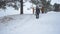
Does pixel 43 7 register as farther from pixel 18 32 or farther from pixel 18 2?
pixel 18 32

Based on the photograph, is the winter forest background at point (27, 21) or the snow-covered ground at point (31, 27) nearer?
the snow-covered ground at point (31, 27)

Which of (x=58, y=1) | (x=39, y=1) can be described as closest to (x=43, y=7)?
(x=39, y=1)

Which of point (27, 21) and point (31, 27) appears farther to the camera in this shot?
point (27, 21)

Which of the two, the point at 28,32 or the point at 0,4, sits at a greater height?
the point at 0,4

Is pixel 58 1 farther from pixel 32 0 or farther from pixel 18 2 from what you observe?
pixel 18 2

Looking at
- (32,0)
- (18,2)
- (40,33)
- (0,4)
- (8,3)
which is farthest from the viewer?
(32,0)

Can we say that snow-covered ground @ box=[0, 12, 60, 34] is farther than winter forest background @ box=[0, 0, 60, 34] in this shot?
No

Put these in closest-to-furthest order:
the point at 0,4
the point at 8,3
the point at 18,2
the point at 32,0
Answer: the point at 0,4, the point at 8,3, the point at 18,2, the point at 32,0

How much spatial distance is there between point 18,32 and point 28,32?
71cm

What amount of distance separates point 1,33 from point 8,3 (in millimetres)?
9652

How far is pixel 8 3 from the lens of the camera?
21.3m

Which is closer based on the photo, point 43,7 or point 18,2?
point 18,2

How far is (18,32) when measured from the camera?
39.7ft

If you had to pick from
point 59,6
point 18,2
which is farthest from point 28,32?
point 59,6
